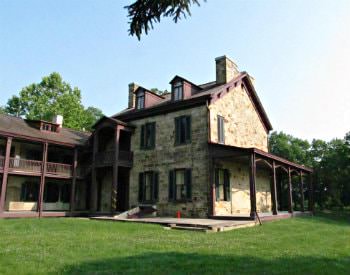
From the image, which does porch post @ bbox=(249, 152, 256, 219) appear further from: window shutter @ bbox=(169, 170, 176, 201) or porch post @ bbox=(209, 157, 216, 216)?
window shutter @ bbox=(169, 170, 176, 201)

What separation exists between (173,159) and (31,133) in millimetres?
9960

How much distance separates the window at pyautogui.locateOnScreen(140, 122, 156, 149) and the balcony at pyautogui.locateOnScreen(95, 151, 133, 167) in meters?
1.16

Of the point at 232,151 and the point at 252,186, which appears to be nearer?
the point at 252,186

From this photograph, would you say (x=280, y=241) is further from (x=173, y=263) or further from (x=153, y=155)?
(x=153, y=155)

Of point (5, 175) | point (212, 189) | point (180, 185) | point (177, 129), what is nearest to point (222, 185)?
point (212, 189)

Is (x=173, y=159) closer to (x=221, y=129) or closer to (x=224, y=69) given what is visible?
(x=221, y=129)

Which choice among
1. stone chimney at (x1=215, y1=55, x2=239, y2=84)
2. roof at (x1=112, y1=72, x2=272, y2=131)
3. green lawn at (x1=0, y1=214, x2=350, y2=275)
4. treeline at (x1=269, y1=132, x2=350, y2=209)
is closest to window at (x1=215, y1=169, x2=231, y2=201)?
roof at (x1=112, y1=72, x2=272, y2=131)

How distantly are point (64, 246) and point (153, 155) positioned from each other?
1184cm

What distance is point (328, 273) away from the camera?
247 inches

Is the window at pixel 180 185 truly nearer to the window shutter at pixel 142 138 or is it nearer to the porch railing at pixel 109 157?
the window shutter at pixel 142 138

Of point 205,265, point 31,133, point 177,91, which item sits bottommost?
point 205,265

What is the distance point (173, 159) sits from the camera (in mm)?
19047

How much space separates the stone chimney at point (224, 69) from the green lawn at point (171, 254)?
1177 cm

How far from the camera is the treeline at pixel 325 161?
36.5 metres
